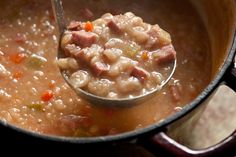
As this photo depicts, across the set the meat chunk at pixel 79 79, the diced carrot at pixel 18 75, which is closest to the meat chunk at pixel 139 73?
the meat chunk at pixel 79 79

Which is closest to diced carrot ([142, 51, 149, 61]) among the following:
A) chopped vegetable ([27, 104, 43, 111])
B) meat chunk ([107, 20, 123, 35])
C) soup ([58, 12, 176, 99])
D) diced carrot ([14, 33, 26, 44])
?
soup ([58, 12, 176, 99])

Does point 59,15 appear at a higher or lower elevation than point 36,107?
higher

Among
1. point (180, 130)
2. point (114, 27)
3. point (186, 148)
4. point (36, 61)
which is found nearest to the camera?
point (186, 148)

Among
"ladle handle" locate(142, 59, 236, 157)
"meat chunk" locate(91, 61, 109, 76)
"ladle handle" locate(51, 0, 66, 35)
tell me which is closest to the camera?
"ladle handle" locate(142, 59, 236, 157)

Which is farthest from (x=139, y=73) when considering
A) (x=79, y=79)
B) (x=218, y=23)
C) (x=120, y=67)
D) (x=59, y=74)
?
(x=218, y=23)

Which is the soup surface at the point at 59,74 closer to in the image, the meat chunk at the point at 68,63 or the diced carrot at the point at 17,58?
the diced carrot at the point at 17,58

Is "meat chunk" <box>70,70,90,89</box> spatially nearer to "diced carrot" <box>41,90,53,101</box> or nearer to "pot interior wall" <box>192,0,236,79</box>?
"diced carrot" <box>41,90,53,101</box>

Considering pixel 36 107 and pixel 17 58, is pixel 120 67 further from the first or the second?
pixel 17 58

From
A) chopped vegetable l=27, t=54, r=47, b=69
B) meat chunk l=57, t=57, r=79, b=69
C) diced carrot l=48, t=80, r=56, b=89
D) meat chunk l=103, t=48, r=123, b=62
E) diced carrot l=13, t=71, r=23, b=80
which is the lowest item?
diced carrot l=48, t=80, r=56, b=89
